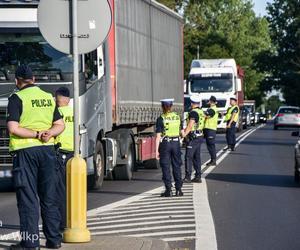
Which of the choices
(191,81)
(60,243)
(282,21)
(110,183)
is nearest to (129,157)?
(110,183)

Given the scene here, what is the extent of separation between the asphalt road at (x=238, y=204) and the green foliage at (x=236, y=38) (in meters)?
75.4

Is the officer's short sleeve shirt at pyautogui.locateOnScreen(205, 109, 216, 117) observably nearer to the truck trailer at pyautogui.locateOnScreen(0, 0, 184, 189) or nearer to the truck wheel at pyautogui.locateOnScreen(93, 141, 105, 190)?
the truck trailer at pyautogui.locateOnScreen(0, 0, 184, 189)

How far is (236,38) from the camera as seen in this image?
365 feet

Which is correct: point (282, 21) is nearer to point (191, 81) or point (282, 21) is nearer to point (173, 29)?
point (191, 81)

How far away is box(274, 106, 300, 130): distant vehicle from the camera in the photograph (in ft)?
202

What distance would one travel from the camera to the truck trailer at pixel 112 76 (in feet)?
51.7

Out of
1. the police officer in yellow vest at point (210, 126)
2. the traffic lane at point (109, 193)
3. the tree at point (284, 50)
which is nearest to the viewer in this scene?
the traffic lane at point (109, 193)

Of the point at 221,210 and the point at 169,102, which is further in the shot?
the point at 169,102

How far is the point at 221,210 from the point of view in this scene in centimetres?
1397

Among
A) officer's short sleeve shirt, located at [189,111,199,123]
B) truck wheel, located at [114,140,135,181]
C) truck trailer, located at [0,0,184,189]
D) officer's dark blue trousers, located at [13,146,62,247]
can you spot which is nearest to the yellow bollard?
officer's dark blue trousers, located at [13,146,62,247]

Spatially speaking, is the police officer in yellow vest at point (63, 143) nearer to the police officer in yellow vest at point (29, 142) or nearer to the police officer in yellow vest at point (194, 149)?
the police officer in yellow vest at point (29, 142)

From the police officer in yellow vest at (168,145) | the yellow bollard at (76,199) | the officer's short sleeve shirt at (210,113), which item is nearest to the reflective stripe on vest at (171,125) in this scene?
the police officer in yellow vest at (168,145)

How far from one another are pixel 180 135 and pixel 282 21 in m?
81.1

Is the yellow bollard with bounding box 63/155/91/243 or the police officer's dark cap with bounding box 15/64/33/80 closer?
the police officer's dark cap with bounding box 15/64/33/80
